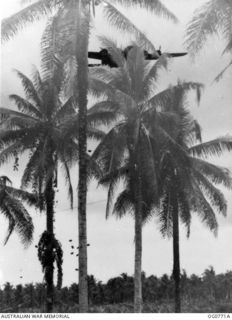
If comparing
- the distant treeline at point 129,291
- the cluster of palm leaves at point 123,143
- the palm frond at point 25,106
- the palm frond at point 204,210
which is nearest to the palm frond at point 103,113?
the cluster of palm leaves at point 123,143

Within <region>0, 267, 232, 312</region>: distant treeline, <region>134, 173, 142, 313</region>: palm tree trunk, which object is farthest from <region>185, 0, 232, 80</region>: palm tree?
<region>0, 267, 232, 312</region>: distant treeline

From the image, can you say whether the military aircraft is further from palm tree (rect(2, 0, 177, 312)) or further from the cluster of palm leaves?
palm tree (rect(2, 0, 177, 312))

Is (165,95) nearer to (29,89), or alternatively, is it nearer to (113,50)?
(113,50)

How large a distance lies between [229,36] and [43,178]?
11.7 meters

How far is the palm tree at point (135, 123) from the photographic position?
76.4 ft

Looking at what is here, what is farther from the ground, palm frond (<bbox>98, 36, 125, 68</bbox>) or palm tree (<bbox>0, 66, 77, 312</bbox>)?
palm frond (<bbox>98, 36, 125, 68</bbox>)

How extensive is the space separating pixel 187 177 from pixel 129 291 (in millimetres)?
54902

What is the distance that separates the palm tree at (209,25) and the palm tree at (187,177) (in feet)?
34.4

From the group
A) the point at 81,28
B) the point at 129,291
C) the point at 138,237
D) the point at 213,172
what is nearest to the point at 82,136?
the point at 81,28

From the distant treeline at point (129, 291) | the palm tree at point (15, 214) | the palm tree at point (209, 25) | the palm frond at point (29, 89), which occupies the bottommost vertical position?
the distant treeline at point (129, 291)

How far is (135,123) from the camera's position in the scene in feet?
77.0

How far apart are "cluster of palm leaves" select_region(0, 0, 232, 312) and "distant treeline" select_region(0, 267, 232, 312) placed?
53.1 m

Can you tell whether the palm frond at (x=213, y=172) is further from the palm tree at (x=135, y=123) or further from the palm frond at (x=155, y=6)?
the palm frond at (x=155, y=6)

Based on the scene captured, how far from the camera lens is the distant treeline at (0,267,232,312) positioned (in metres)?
81.8
